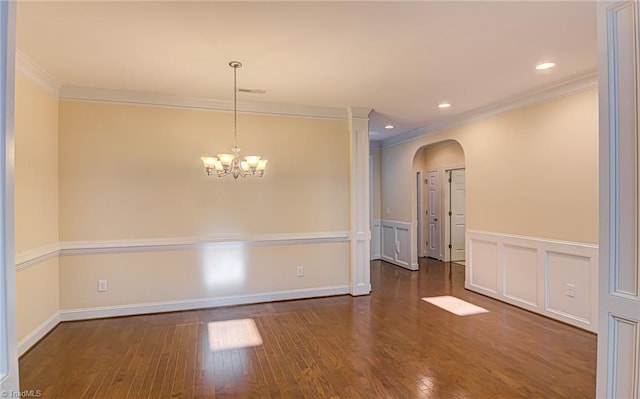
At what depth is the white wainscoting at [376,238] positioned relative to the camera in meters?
7.75

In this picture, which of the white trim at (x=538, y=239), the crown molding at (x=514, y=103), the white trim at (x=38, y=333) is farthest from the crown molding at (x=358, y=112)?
the white trim at (x=38, y=333)

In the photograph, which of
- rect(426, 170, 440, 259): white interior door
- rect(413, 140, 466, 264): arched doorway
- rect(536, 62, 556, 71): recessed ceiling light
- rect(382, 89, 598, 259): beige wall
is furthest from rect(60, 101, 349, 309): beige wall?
rect(426, 170, 440, 259): white interior door

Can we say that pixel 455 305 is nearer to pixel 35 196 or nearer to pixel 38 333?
pixel 38 333

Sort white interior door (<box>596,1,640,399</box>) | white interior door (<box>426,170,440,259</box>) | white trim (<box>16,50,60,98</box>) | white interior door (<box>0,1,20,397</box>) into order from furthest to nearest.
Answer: white interior door (<box>426,170,440,259</box>) → white trim (<box>16,50,60,98</box>) → white interior door (<box>596,1,640,399</box>) → white interior door (<box>0,1,20,397</box>)

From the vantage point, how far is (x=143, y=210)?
166 inches

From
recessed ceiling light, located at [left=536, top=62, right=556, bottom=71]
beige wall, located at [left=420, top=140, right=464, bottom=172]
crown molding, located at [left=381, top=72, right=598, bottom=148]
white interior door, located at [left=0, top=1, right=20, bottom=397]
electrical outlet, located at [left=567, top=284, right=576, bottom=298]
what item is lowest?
electrical outlet, located at [left=567, top=284, right=576, bottom=298]

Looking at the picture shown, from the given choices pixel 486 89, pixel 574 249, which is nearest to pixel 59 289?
pixel 486 89

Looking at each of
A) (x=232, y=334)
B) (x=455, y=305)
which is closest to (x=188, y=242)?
(x=232, y=334)

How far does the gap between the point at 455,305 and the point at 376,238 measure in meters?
3.35

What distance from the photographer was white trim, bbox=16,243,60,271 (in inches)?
120

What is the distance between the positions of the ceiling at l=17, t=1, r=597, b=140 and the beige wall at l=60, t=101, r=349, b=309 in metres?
0.48

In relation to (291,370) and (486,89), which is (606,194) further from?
(486,89)

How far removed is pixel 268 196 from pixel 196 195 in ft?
3.03

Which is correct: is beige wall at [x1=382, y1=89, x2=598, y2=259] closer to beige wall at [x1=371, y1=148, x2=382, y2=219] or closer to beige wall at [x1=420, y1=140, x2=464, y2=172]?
beige wall at [x1=420, y1=140, x2=464, y2=172]
